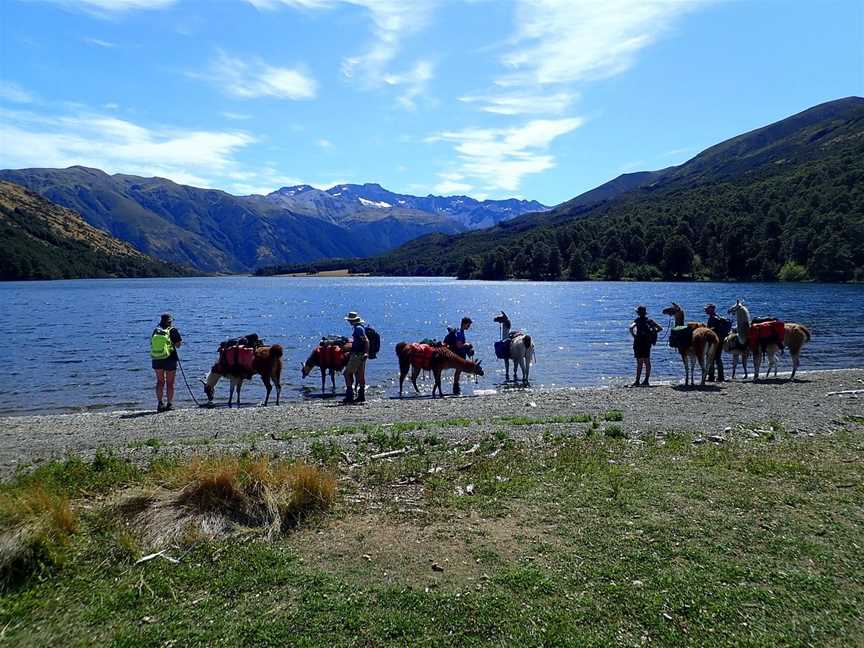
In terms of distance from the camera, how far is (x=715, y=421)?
14516 millimetres

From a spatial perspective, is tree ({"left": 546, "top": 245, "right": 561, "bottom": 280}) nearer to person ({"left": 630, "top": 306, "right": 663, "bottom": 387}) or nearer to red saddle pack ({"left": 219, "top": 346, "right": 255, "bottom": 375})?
person ({"left": 630, "top": 306, "right": 663, "bottom": 387})

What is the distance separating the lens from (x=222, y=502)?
8.05m

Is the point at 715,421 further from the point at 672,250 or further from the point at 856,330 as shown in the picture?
the point at 672,250

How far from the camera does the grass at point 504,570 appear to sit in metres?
5.51

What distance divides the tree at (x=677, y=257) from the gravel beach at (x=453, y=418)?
14767cm

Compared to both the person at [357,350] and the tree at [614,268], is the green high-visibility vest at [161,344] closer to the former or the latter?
the person at [357,350]

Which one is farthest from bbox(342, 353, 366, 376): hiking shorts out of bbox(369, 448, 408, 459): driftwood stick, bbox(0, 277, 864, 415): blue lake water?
bbox(369, 448, 408, 459): driftwood stick

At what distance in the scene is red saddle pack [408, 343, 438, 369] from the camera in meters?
23.2

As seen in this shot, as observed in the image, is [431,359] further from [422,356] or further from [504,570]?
[504,570]

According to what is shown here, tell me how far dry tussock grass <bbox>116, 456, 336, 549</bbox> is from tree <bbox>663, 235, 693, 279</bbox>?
167 m

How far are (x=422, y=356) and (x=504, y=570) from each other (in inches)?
661

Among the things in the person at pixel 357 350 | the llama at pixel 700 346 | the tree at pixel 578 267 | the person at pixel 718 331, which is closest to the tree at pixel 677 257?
the tree at pixel 578 267

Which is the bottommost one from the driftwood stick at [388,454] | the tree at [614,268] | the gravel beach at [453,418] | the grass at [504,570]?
the gravel beach at [453,418]

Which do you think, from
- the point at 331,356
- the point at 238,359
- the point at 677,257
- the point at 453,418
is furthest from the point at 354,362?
the point at 677,257
